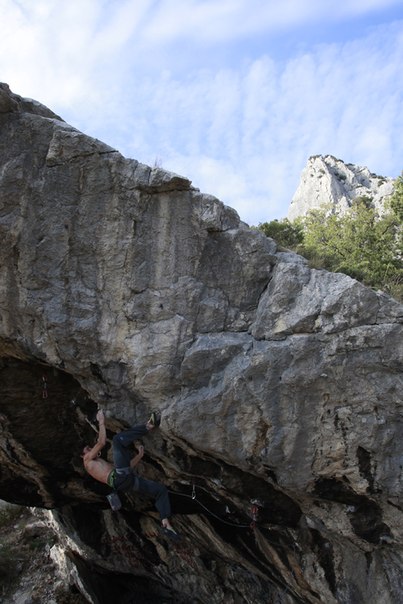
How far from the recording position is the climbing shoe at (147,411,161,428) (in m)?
6.94

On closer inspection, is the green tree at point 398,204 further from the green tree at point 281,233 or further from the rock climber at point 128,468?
the rock climber at point 128,468

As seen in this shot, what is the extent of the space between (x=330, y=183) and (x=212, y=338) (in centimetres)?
4461

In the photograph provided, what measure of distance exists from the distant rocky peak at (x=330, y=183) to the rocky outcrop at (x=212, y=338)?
38832 mm

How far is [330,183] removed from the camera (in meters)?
48.5

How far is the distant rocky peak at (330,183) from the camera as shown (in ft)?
155

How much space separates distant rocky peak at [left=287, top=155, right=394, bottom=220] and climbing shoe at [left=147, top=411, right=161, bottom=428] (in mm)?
39531

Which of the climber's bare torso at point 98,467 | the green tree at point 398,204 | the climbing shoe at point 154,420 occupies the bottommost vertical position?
the climber's bare torso at point 98,467

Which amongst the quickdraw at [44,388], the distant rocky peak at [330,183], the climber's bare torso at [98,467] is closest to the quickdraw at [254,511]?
the climber's bare torso at [98,467]

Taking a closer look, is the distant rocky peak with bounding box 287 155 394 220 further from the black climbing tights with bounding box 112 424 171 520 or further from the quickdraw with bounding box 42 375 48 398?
the black climbing tights with bounding box 112 424 171 520

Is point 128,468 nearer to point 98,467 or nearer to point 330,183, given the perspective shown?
point 98,467

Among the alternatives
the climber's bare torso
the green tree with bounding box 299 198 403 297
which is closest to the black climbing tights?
the climber's bare torso

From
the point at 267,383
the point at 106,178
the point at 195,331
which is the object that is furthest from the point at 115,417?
the point at 106,178

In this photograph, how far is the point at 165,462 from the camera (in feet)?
26.3

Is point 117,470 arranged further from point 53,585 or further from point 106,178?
point 53,585
